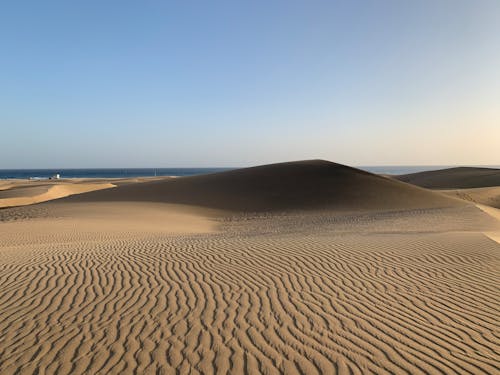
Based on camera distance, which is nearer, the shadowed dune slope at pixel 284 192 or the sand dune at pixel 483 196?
the shadowed dune slope at pixel 284 192

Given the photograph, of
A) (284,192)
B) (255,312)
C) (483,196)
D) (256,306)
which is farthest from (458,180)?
(255,312)

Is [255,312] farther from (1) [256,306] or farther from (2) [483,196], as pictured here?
(2) [483,196]

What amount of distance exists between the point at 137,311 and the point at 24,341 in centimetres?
148

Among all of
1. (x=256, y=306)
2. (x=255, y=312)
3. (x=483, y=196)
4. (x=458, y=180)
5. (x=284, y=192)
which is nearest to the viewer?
(x=255, y=312)

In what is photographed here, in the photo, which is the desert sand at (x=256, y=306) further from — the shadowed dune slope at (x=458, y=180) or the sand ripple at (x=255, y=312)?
the shadowed dune slope at (x=458, y=180)

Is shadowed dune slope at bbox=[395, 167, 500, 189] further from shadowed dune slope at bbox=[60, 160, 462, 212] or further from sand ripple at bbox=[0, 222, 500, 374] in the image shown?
sand ripple at bbox=[0, 222, 500, 374]

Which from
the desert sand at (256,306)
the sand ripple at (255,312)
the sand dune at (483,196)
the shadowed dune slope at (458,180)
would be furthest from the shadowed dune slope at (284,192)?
the shadowed dune slope at (458,180)

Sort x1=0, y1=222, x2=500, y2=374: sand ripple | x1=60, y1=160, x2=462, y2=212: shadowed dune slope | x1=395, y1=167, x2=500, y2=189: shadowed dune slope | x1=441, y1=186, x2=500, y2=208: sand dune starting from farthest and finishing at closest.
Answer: x1=395, y1=167, x2=500, y2=189: shadowed dune slope < x1=441, y1=186, x2=500, y2=208: sand dune < x1=60, y1=160, x2=462, y2=212: shadowed dune slope < x1=0, y1=222, x2=500, y2=374: sand ripple

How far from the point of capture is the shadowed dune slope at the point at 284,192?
26859 millimetres

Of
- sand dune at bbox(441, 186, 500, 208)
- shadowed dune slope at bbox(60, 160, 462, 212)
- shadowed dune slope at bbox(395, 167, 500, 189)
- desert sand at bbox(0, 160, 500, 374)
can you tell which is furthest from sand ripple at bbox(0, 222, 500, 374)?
shadowed dune slope at bbox(395, 167, 500, 189)

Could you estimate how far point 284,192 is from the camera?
30094 mm

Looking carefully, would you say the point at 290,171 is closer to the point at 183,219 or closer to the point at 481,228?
the point at 183,219

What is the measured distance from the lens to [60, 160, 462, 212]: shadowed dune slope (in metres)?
26.9

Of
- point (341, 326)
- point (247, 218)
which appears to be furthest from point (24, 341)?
point (247, 218)
